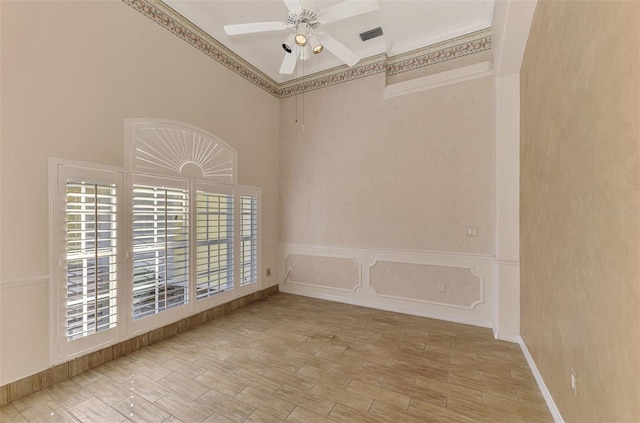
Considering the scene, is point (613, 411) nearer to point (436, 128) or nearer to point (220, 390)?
point (220, 390)

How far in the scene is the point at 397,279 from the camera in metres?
3.80

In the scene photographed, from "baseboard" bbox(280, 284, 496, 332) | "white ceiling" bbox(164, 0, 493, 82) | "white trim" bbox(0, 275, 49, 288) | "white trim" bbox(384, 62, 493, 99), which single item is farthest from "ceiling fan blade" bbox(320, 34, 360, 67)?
"baseboard" bbox(280, 284, 496, 332)

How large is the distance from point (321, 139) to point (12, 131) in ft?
11.2

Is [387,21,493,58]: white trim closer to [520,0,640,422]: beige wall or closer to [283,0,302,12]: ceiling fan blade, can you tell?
[520,0,640,422]: beige wall

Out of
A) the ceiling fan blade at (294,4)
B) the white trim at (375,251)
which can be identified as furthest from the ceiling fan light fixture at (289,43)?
the white trim at (375,251)

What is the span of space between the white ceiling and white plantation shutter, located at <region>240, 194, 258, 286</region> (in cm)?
221

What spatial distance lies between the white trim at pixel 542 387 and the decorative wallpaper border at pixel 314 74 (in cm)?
358

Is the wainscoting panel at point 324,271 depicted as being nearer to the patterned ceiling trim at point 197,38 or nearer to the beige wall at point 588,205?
the beige wall at point 588,205

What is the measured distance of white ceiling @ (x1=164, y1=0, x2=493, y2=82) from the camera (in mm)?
3047

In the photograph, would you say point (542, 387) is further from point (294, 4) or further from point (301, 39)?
point (294, 4)

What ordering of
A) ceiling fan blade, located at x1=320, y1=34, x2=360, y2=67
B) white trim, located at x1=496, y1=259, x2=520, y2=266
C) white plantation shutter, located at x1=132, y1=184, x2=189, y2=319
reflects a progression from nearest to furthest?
ceiling fan blade, located at x1=320, y1=34, x2=360, y2=67, white plantation shutter, located at x1=132, y1=184, x2=189, y2=319, white trim, located at x1=496, y1=259, x2=520, y2=266

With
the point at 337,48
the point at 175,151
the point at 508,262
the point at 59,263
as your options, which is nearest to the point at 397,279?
the point at 508,262

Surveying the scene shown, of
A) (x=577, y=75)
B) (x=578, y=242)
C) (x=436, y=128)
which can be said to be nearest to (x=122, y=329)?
(x=578, y=242)

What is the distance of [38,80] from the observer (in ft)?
6.84
